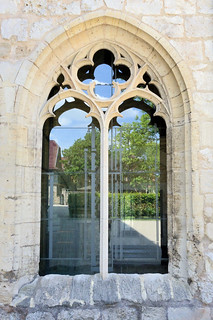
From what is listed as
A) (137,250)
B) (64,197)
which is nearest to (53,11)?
(64,197)

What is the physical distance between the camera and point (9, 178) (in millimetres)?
2404

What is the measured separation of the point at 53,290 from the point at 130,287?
772 mm

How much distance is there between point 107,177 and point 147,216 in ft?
2.24

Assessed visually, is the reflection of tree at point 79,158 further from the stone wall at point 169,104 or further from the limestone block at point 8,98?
the limestone block at point 8,98

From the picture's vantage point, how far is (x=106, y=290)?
2.38 metres

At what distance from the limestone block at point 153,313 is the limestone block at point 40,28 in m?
2.97

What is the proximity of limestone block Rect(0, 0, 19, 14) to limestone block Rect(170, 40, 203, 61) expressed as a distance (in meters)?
1.72

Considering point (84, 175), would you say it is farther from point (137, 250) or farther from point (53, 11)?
point (53, 11)

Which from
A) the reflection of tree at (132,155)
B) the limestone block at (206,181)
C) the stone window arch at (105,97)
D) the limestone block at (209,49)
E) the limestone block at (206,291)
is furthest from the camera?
the reflection of tree at (132,155)

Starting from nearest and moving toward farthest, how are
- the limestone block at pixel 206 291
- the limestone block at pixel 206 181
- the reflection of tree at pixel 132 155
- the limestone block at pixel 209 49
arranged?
the limestone block at pixel 206 291 → the limestone block at pixel 206 181 → the limestone block at pixel 209 49 → the reflection of tree at pixel 132 155

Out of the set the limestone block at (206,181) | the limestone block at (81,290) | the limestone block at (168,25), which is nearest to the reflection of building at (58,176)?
the limestone block at (81,290)

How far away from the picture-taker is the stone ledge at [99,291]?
232cm

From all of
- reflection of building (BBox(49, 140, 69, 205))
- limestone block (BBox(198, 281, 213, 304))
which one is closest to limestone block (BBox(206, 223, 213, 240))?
limestone block (BBox(198, 281, 213, 304))

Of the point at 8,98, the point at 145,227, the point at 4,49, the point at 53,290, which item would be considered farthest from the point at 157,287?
the point at 4,49
